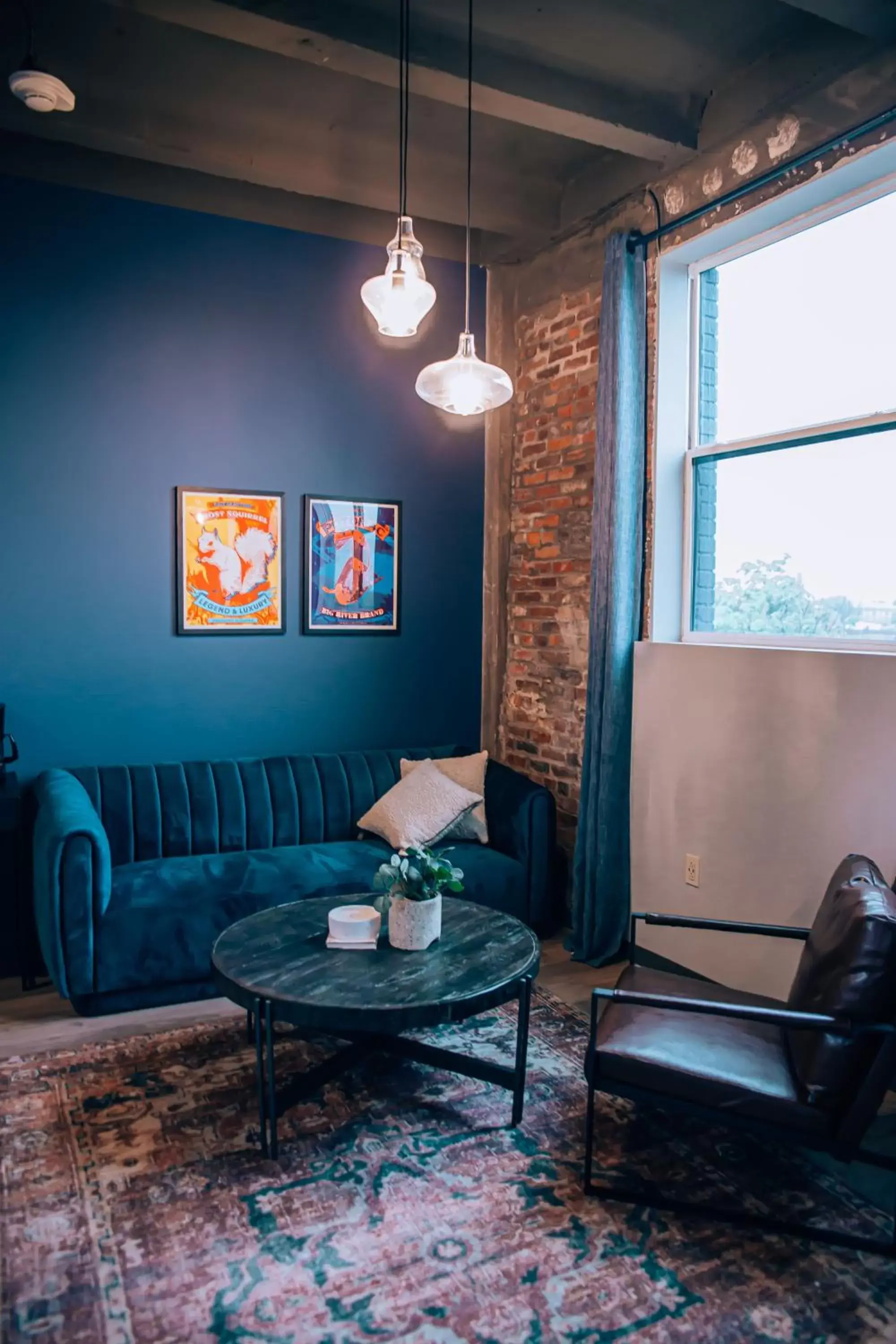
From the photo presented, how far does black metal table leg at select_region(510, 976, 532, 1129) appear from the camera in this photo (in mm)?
2680

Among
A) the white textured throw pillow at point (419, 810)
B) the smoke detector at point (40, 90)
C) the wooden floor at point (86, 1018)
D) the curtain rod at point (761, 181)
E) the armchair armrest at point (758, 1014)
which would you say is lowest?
the wooden floor at point (86, 1018)

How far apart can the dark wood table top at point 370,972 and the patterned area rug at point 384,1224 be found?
1.28 ft

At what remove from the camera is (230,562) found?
4.39 metres

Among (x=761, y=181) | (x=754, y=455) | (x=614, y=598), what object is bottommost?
(x=614, y=598)

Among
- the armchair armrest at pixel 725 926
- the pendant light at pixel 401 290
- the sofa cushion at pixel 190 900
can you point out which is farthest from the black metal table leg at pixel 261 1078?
the pendant light at pixel 401 290

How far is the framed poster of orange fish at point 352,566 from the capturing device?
4.59 meters

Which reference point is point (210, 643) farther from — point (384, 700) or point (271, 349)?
point (271, 349)

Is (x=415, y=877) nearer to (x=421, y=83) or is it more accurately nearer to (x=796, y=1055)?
(x=796, y=1055)

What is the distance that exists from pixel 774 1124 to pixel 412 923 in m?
1.13

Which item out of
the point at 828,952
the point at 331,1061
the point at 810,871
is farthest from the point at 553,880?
the point at 828,952

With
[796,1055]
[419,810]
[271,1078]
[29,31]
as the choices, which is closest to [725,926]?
[796,1055]

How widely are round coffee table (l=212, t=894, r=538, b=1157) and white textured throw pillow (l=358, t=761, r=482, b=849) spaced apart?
93 centimetres

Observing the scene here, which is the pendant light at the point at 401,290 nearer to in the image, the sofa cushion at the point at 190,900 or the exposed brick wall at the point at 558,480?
the exposed brick wall at the point at 558,480

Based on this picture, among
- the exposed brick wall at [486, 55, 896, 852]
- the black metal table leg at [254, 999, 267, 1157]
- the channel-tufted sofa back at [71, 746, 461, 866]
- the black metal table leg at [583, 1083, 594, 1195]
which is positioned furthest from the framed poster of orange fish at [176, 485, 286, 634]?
the black metal table leg at [583, 1083, 594, 1195]
